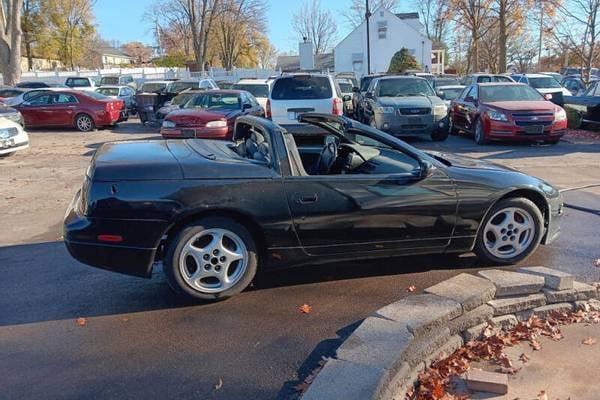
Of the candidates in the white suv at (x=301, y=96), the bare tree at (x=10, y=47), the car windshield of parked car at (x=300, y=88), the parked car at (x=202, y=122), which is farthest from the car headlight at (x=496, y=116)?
the bare tree at (x=10, y=47)

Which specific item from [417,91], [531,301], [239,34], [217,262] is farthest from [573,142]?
[239,34]

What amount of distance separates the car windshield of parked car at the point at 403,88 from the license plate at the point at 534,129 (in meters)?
3.10

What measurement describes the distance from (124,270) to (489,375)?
2673 mm

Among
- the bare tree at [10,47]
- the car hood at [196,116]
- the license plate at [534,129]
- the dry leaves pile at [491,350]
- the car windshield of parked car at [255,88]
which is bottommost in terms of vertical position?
the dry leaves pile at [491,350]

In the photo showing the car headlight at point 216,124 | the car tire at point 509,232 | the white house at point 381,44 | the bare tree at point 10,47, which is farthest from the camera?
the white house at point 381,44

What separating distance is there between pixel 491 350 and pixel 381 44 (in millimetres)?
58629

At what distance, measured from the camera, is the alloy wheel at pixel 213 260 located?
4.16 m

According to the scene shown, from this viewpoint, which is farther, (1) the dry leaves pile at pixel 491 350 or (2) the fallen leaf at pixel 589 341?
(2) the fallen leaf at pixel 589 341

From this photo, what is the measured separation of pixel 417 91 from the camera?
14922mm

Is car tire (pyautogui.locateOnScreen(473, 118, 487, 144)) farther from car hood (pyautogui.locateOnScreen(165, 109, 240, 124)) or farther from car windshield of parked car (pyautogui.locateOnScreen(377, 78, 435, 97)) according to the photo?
car hood (pyautogui.locateOnScreen(165, 109, 240, 124))

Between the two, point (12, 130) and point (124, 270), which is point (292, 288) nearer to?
point (124, 270)

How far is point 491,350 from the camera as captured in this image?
352 centimetres

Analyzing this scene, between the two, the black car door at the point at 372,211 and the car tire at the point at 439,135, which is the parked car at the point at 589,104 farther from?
the black car door at the point at 372,211

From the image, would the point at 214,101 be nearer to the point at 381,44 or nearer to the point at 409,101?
the point at 409,101
